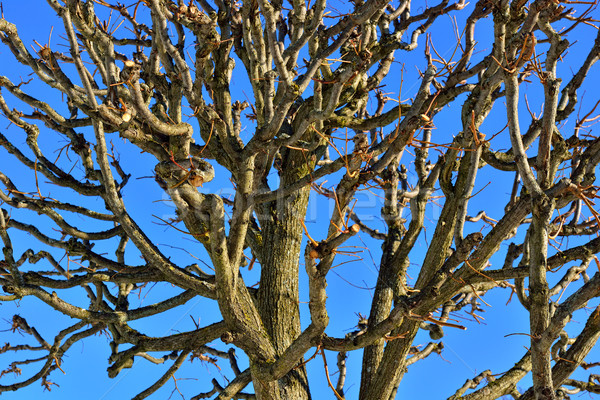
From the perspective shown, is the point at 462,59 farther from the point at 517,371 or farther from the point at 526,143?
the point at 517,371

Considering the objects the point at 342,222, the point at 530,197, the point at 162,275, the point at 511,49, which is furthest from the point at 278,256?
the point at 511,49

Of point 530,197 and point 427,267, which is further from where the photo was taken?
point 427,267

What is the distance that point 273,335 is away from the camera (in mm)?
4434

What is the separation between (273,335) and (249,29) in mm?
2507

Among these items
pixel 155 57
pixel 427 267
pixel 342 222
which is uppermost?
pixel 155 57

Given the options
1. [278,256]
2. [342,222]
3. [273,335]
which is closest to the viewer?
[342,222]

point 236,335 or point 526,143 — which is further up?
point 526,143

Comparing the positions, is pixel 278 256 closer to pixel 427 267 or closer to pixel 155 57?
pixel 427 267

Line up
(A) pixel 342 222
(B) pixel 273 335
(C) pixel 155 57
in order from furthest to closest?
(B) pixel 273 335 < (C) pixel 155 57 < (A) pixel 342 222

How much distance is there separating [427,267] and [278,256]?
4.35ft

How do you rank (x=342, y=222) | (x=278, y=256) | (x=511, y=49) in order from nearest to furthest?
(x=342, y=222), (x=511, y=49), (x=278, y=256)

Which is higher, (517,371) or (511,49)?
(511,49)

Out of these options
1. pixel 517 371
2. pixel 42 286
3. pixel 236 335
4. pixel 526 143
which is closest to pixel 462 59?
pixel 526 143

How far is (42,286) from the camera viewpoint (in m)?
4.17
